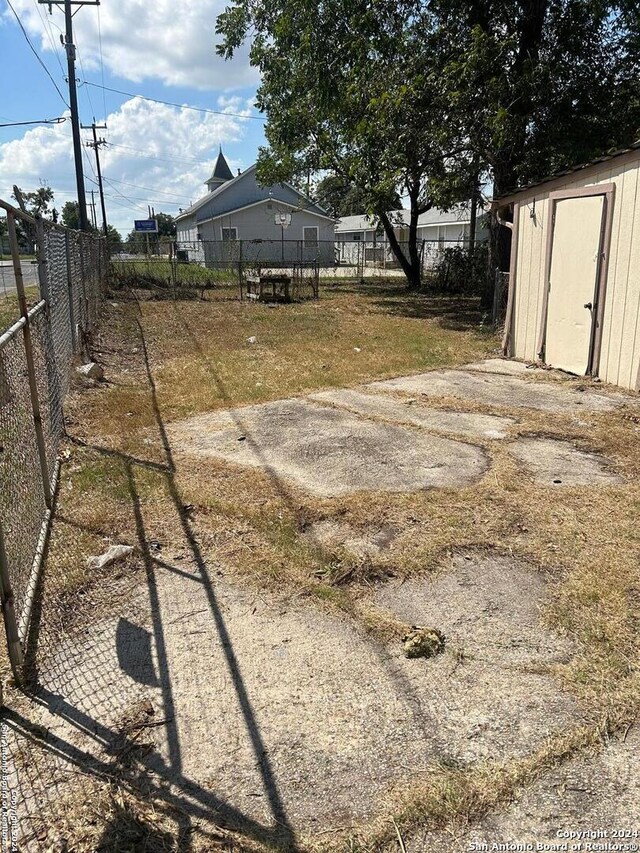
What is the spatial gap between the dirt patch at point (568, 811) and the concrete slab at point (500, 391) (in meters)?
5.19

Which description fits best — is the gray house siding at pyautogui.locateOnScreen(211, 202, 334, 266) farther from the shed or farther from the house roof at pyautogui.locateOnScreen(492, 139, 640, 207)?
the shed

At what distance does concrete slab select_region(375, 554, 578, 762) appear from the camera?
2.31 m

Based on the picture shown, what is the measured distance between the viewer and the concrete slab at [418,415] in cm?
615

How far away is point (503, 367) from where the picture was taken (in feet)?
30.9

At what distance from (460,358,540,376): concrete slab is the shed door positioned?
37cm

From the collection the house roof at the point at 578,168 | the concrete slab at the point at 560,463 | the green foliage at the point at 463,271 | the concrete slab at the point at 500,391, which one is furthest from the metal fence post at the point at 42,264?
the green foliage at the point at 463,271

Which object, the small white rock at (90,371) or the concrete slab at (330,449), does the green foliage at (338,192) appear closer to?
the small white rock at (90,371)

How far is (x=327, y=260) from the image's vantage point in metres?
39.0

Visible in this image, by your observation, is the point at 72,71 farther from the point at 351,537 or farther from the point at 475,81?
the point at 351,537

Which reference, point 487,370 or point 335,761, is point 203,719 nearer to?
point 335,761

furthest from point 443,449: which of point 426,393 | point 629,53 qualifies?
point 629,53

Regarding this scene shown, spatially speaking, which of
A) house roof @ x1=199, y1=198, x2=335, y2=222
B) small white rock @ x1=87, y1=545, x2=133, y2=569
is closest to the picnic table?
small white rock @ x1=87, y1=545, x2=133, y2=569

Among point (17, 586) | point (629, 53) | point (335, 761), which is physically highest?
point (629, 53)

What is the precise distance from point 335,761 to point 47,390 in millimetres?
4217
